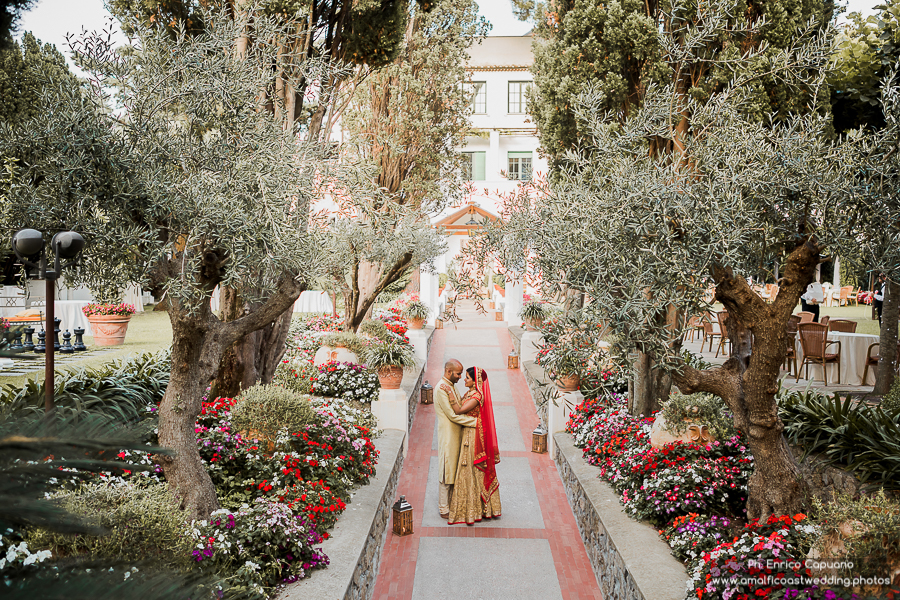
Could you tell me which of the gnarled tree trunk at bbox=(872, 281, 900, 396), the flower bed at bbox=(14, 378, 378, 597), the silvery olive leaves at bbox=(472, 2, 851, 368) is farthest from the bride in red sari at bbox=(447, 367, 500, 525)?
the gnarled tree trunk at bbox=(872, 281, 900, 396)

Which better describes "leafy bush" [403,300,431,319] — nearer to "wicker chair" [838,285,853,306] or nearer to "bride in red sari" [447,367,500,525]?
"bride in red sari" [447,367,500,525]

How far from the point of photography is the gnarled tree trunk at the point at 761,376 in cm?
438

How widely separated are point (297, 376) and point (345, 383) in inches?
31.2

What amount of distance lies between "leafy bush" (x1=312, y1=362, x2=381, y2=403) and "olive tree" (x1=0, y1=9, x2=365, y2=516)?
511 cm

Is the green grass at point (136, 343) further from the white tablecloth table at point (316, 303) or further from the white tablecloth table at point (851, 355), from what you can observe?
the white tablecloth table at point (851, 355)

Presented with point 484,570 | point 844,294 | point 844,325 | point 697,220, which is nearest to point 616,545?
point 484,570

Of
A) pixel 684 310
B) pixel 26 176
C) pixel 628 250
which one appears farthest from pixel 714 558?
pixel 26 176

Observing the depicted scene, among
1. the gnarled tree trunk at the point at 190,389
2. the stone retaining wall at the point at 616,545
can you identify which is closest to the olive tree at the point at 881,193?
the stone retaining wall at the point at 616,545

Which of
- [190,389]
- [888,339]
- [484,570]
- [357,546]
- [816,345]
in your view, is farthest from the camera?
[816,345]

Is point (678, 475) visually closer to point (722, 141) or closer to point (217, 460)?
point (722, 141)

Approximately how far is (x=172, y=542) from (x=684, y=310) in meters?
3.67

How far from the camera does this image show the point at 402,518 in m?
6.62

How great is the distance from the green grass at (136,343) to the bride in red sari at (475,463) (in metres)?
7.01

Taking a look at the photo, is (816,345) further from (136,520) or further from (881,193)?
(136,520)
